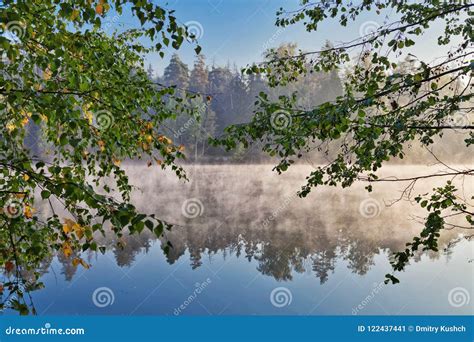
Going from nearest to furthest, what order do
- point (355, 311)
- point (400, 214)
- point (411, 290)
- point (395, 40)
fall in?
point (395, 40)
point (355, 311)
point (411, 290)
point (400, 214)

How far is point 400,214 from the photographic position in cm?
2606

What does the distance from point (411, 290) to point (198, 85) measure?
50.9 metres

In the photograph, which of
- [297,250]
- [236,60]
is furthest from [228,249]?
[236,60]

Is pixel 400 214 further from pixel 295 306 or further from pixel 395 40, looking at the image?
pixel 395 40
